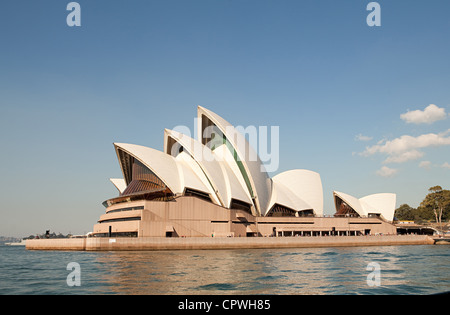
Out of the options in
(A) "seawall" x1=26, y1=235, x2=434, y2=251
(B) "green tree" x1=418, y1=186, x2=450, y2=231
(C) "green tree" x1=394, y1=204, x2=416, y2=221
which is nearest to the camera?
(A) "seawall" x1=26, y1=235, x2=434, y2=251

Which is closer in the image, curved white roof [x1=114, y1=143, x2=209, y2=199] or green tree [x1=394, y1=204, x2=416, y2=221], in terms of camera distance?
curved white roof [x1=114, y1=143, x2=209, y2=199]

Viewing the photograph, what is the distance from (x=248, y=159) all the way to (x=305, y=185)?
65.8ft

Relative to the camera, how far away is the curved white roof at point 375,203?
272 ft

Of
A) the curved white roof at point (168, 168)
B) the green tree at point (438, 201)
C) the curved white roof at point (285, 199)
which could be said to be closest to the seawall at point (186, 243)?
the curved white roof at point (168, 168)

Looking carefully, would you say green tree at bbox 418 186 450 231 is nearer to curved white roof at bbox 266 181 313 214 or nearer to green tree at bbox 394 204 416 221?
green tree at bbox 394 204 416 221

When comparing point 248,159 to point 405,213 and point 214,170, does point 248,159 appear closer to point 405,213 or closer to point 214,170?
point 214,170

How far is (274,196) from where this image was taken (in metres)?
69.6

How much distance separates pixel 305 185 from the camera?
254 feet

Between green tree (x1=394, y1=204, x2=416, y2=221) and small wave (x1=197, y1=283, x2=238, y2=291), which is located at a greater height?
small wave (x1=197, y1=283, x2=238, y2=291)

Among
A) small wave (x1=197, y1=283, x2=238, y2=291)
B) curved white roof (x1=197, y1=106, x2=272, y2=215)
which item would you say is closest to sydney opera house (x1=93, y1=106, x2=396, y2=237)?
curved white roof (x1=197, y1=106, x2=272, y2=215)

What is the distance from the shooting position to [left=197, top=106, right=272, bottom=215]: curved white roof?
61688 mm

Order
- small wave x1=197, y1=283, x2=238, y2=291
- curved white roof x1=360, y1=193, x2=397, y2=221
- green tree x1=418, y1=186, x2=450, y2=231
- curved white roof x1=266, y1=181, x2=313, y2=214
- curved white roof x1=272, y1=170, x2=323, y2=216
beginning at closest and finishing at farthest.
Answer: small wave x1=197, y1=283, x2=238, y2=291, curved white roof x1=266, y1=181, x2=313, y2=214, curved white roof x1=272, y1=170, x2=323, y2=216, curved white roof x1=360, y1=193, x2=397, y2=221, green tree x1=418, y1=186, x2=450, y2=231

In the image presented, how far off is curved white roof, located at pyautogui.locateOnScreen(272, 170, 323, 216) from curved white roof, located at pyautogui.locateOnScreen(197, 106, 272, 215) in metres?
10.2

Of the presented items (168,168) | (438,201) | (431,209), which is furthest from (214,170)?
(431,209)
